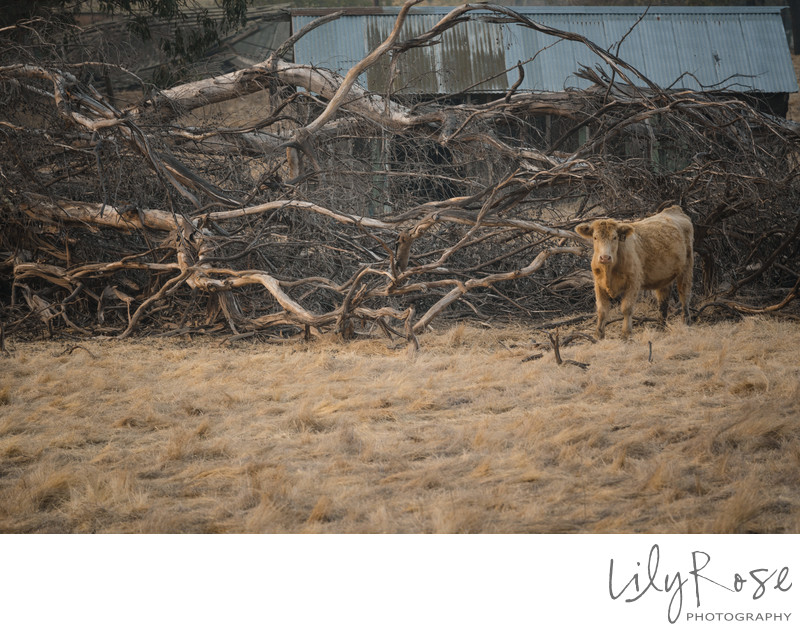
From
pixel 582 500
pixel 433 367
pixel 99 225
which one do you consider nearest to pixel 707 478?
pixel 582 500

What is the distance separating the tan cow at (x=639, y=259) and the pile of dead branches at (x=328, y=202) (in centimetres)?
35

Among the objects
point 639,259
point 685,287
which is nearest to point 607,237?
point 639,259

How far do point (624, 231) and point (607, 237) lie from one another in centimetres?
25

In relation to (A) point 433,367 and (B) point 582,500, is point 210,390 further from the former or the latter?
(B) point 582,500

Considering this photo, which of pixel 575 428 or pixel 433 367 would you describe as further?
pixel 433 367

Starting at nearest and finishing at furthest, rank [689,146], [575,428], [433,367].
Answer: [575,428]
[433,367]
[689,146]

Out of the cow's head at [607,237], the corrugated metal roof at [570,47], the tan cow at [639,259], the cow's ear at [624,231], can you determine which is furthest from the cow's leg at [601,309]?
the corrugated metal roof at [570,47]

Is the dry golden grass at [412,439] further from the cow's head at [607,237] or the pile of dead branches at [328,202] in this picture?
the pile of dead branches at [328,202]

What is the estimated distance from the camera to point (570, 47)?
26.7ft

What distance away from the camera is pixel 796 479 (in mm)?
3051

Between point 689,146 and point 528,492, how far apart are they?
5426mm

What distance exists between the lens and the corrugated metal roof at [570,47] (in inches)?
292

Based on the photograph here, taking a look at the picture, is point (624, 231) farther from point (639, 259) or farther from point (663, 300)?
point (663, 300)

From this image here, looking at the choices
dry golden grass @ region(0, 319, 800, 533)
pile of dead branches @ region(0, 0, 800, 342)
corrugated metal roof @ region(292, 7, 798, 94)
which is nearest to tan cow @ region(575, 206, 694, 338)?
pile of dead branches @ region(0, 0, 800, 342)
